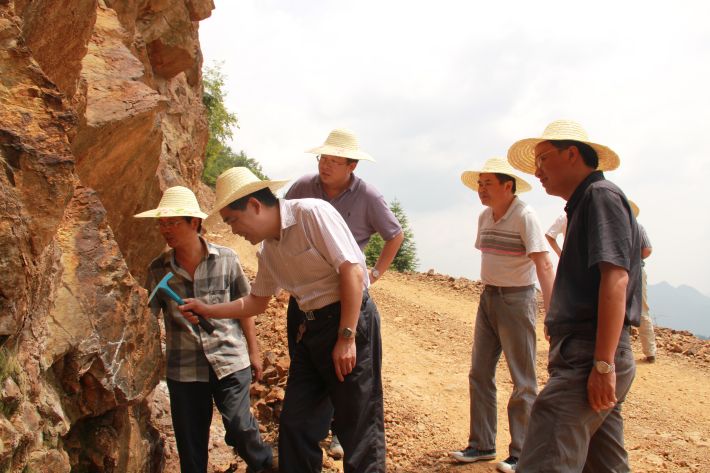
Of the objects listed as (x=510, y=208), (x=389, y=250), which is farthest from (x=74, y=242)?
(x=510, y=208)

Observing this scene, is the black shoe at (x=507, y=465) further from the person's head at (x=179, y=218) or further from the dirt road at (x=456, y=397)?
the person's head at (x=179, y=218)

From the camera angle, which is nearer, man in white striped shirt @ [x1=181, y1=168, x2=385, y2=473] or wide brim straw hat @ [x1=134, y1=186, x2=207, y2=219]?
man in white striped shirt @ [x1=181, y1=168, x2=385, y2=473]

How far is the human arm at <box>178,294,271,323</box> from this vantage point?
14.0ft

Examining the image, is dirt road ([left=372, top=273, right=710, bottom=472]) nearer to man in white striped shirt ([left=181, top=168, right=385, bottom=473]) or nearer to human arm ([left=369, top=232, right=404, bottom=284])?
human arm ([left=369, top=232, right=404, bottom=284])

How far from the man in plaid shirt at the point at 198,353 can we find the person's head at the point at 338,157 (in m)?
1.02

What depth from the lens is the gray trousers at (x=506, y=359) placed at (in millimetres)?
4891

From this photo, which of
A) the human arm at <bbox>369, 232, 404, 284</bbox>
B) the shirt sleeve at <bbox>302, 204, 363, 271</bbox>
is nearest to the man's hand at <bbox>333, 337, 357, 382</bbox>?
the shirt sleeve at <bbox>302, 204, 363, 271</bbox>

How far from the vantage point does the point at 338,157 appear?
500 centimetres

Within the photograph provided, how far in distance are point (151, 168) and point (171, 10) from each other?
4.03 m

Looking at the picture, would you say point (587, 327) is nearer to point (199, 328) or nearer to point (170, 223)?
point (199, 328)

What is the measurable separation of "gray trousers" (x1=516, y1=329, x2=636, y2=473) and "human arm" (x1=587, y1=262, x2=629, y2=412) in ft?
0.30

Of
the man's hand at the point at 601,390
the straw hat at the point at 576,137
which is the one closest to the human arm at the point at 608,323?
the man's hand at the point at 601,390

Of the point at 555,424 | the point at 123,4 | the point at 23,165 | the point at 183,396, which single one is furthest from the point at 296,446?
the point at 123,4

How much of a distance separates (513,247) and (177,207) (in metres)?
2.52
